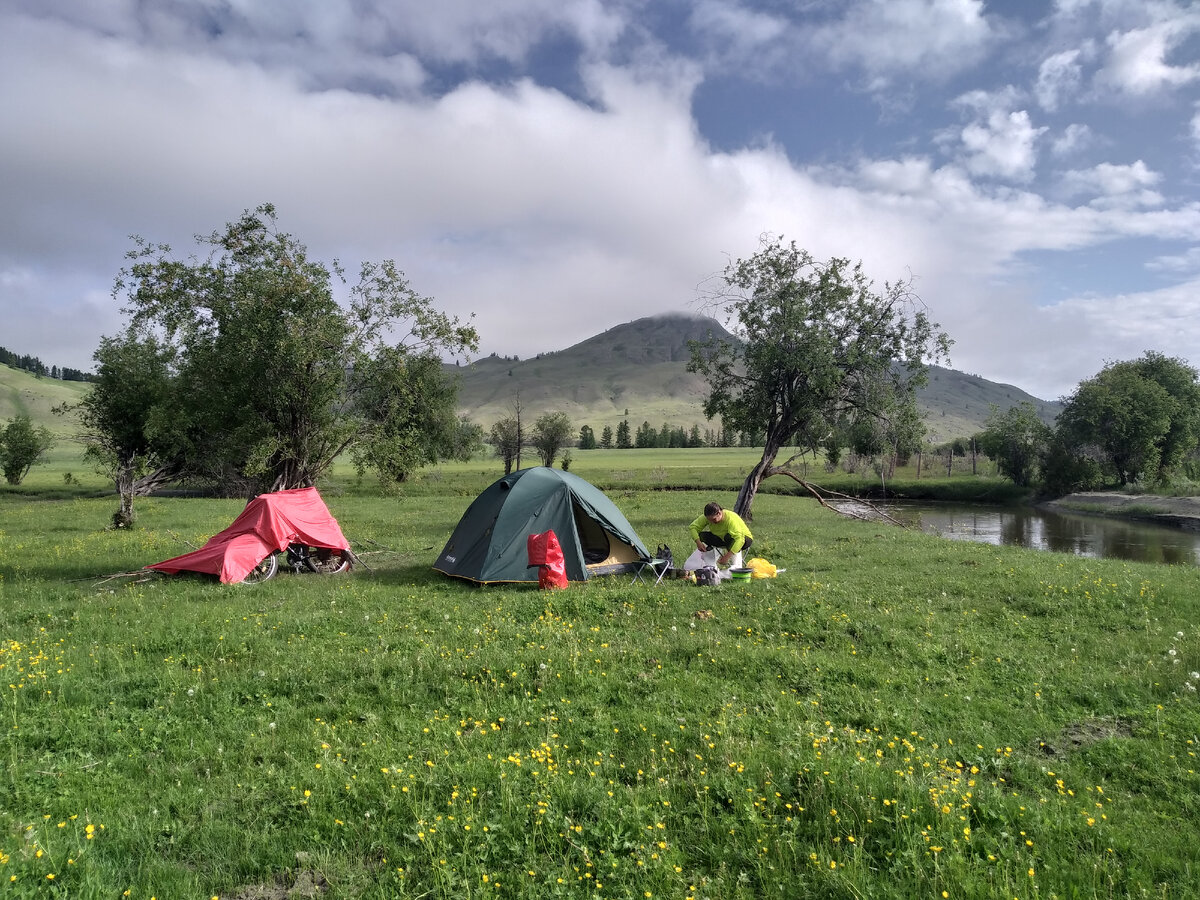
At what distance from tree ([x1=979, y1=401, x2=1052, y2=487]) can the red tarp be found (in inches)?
2646

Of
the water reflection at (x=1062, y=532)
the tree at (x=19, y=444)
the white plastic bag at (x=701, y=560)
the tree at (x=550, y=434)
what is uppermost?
the tree at (x=550, y=434)

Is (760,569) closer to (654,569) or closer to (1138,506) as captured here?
(654,569)

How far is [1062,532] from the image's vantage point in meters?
40.5

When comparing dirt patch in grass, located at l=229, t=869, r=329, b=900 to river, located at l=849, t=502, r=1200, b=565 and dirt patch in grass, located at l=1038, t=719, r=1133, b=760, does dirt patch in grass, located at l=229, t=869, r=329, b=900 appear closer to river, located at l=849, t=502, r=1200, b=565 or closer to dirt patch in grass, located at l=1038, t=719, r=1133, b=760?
dirt patch in grass, located at l=1038, t=719, r=1133, b=760

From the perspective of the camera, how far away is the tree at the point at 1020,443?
64375 millimetres

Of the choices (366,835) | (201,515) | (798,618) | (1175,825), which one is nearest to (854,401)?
(798,618)

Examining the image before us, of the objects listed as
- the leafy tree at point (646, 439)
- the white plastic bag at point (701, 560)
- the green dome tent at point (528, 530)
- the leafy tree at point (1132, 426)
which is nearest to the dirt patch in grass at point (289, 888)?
the green dome tent at point (528, 530)

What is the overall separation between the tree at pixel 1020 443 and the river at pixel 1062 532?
12.1m

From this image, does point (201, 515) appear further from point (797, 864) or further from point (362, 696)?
point (797, 864)

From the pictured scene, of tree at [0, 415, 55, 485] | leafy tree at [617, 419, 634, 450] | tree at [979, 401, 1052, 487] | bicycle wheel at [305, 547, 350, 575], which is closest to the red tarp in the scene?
bicycle wheel at [305, 547, 350, 575]

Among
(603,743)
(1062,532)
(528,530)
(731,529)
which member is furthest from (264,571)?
(1062,532)

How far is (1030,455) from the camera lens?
65062mm

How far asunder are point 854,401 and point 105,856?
2979cm

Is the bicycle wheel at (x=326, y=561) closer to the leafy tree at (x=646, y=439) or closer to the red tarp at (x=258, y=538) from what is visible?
the red tarp at (x=258, y=538)
